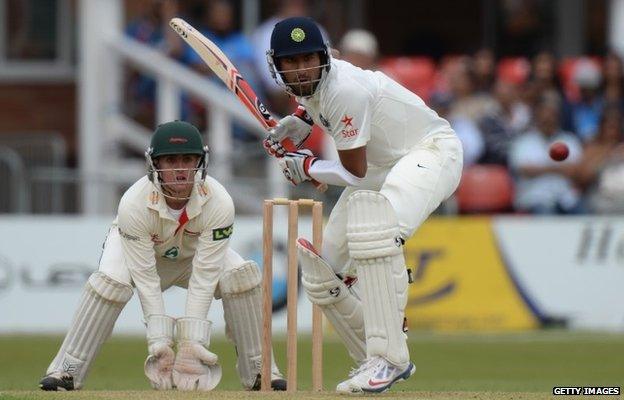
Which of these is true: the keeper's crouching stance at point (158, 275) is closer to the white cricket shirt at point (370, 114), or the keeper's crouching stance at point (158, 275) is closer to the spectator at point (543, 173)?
the white cricket shirt at point (370, 114)

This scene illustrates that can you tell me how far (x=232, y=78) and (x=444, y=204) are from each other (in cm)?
528

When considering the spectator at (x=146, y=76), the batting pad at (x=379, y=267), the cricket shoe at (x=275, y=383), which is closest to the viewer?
the batting pad at (x=379, y=267)

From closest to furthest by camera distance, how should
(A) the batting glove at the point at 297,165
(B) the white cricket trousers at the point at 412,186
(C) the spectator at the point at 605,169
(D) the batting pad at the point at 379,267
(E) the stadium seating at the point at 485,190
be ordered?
1. (D) the batting pad at the point at 379,267
2. (B) the white cricket trousers at the point at 412,186
3. (A) the batting glove at the point at 297,165
4. (C) the spectator at the point at 605,169
5. (E) the stadium seating at the point at 485,190

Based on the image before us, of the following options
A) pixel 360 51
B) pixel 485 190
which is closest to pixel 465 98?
pixel 485 190

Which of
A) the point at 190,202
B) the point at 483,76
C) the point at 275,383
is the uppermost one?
the point at 483,76

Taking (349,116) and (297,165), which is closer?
(349,116)

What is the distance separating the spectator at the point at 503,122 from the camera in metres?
12.4

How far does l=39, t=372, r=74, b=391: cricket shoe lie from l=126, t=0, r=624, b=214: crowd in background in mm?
4874

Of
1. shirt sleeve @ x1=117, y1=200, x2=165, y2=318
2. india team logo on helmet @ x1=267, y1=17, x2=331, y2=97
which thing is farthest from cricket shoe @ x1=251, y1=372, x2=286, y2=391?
india team logo on helmet @ x1=267, y1=17, x2=331, y2=97

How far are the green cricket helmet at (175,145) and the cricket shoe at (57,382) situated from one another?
0.99 meters

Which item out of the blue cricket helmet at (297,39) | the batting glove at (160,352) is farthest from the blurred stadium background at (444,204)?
the blue cricket helmet at (297,39)

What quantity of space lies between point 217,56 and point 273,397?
6.22 feet

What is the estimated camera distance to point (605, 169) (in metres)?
12.3

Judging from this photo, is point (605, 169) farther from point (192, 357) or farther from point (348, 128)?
point (348, 128)
